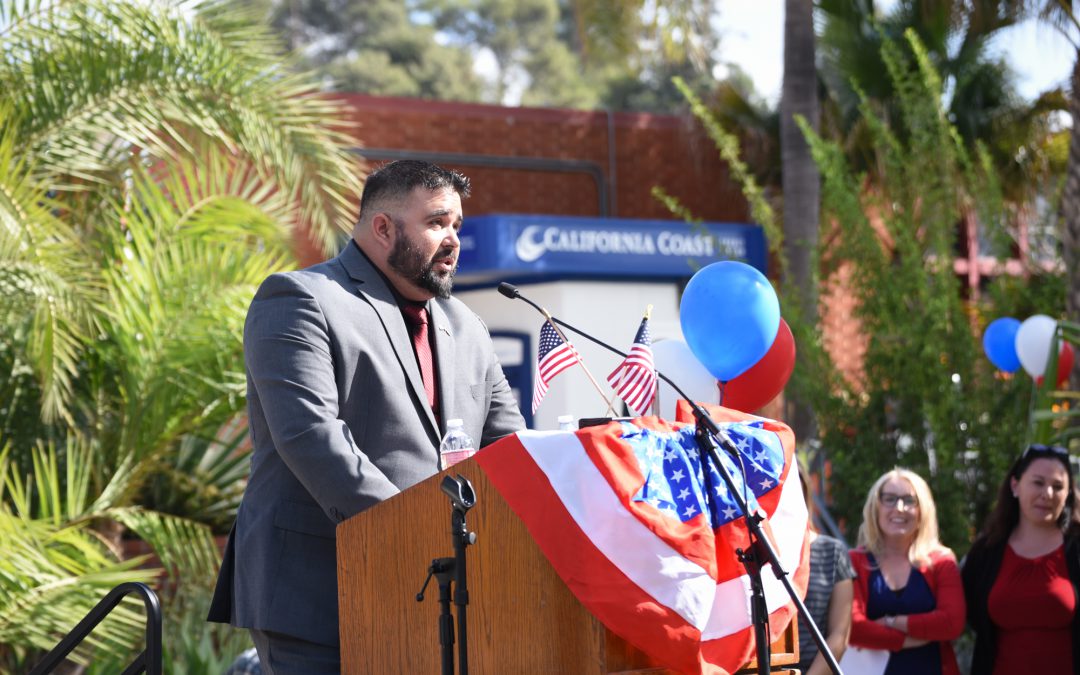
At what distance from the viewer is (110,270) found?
27.5 feet

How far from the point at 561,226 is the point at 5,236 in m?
8.00

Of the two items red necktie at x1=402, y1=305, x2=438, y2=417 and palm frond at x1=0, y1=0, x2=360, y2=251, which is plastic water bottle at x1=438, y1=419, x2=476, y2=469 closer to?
red necktie at x1=402, y1=305, x2=438, y2=417

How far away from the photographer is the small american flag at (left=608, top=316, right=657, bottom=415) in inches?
153

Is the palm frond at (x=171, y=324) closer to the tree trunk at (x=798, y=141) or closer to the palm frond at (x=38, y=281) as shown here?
the palm frond at (x=38, y=281)

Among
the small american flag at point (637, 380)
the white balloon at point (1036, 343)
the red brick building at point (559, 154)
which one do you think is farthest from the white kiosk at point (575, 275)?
the small american flag at point (637, 380)

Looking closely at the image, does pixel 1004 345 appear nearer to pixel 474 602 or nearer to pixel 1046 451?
pixel 1046 451

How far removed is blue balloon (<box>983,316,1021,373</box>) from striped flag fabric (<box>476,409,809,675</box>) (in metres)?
7.86

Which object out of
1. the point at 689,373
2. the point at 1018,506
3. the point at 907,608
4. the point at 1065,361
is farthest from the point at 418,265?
the point at 1065,361

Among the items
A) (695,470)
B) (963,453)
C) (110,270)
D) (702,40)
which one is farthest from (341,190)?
(702,40)

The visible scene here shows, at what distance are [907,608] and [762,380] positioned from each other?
1.28 m

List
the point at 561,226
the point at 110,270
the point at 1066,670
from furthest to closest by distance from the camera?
the point at 561,226 < the point at 110,270 < the point at 1066,670

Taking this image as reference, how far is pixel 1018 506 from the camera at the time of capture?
696cm

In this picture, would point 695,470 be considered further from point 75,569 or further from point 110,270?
point 110,270

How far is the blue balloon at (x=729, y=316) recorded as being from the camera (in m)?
5.95
